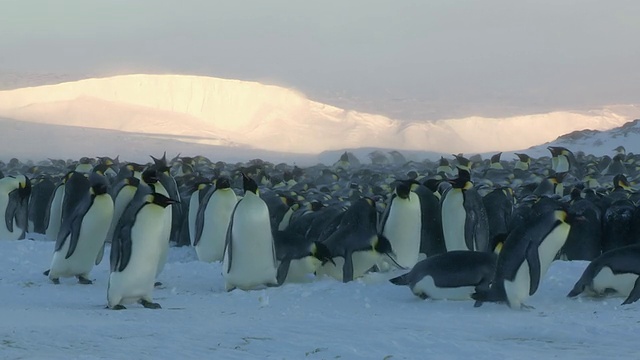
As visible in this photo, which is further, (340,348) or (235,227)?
(235,227)

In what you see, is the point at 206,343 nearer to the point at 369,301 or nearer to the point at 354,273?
the point at 369,301

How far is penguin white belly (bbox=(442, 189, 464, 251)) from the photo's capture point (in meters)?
8.29

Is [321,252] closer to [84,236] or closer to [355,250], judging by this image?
[355,250]

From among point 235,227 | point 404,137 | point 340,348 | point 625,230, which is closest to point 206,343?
point 340,348

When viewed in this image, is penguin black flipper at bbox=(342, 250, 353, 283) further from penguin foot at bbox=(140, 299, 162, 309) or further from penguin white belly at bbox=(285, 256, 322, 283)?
penguin foot at bbox=(140, 299, 162, 309)

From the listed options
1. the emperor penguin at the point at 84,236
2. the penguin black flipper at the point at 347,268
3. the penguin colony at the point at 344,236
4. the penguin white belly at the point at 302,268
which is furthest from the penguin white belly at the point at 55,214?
the penguin black flipper at the point at 347,268

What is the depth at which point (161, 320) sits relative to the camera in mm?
5379

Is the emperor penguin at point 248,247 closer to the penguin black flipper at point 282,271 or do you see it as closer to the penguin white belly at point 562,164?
the penguin black flipper at point 282,271

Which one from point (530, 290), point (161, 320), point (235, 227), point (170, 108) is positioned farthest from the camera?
point (170, 108)

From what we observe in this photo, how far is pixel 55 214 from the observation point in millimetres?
10430

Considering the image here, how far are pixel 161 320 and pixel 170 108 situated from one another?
8240 centimetres

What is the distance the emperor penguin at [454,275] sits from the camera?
6.03m

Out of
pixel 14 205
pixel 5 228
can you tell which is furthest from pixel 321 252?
pixel 5 228

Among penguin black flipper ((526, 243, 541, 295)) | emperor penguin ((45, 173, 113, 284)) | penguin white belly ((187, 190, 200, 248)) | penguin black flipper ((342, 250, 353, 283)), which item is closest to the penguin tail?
penguin black flipper ((342, 250, 353, 283))
